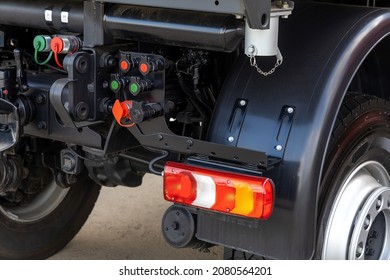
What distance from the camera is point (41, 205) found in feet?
12.7

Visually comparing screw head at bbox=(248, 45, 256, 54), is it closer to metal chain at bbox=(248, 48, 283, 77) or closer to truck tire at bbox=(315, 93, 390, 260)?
metal chain at bbox=(248, 48, 283, 77)

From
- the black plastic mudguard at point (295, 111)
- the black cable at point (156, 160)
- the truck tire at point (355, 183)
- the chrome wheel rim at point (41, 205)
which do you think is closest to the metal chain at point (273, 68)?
the black plastic mudguard at point (295, 111)

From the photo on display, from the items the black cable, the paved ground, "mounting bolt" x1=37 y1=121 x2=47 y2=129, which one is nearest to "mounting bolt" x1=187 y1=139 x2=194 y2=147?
the black cable

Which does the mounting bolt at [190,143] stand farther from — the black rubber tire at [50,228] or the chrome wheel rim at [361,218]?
the black rubber tire at [50,228]

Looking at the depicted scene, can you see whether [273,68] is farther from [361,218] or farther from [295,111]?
[361,218]

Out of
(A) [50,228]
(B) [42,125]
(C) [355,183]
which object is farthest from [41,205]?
(C) [355,183]

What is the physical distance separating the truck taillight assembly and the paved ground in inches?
67.8

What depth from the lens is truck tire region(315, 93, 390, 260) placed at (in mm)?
2564

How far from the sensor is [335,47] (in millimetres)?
2441

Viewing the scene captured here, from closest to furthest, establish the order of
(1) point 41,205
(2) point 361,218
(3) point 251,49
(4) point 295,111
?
1. (3) point 251,49
2. (4) point 295,111
3. (2) point 361,218
4. (1) point 41,205

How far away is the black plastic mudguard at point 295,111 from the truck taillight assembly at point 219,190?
0.08 meters

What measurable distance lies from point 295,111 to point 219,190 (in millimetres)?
374

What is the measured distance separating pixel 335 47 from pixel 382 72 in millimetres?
667

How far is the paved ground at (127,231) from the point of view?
4.21 meters
